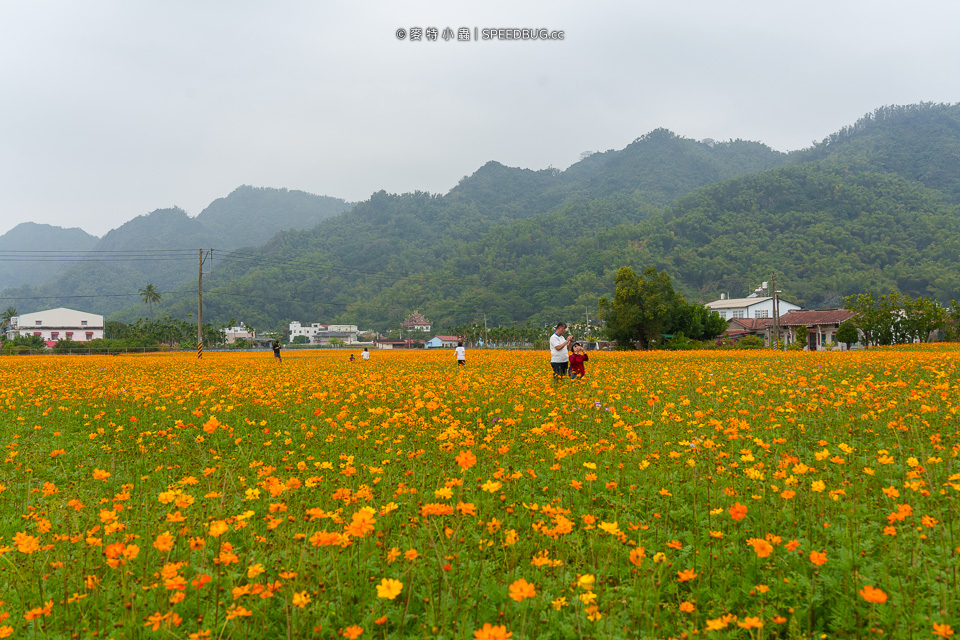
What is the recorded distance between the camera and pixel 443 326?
399 ft

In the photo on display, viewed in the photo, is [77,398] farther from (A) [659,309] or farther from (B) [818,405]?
(A) [659,309]

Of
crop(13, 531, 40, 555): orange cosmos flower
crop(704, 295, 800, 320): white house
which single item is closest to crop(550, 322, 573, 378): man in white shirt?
crop(13, 531, 40, 555): orange cosmos flower

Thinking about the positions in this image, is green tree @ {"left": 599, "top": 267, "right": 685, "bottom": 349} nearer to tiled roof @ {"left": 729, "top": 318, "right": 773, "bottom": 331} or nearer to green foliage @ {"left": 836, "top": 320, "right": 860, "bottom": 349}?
green foliage @ {"left": 836, "top": 320, "right": 860, "bottom": 349}

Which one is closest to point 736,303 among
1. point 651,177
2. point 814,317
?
point 814,317

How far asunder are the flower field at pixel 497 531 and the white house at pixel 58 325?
121 m

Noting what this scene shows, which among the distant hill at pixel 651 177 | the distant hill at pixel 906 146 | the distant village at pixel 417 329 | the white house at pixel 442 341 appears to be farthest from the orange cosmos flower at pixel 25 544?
the distant hill at pixel 651 177

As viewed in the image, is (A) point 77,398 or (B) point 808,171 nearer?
(A) point 77,398

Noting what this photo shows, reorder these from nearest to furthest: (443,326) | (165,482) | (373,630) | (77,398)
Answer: (373,630) < (165,482) < (77,398) < (443,326)

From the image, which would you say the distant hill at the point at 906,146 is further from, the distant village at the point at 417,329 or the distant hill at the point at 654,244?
the distant village at the point at 417,329

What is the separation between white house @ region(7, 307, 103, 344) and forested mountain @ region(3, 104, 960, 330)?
48.9 feet

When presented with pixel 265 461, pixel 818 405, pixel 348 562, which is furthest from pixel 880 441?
pixel 265 461

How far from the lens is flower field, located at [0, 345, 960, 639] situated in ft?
8.71

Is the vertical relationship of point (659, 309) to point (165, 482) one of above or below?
above

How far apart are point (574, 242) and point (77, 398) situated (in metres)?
137
